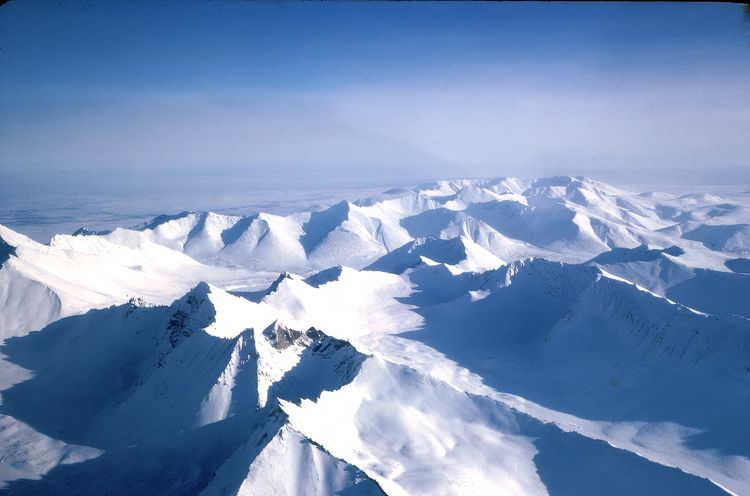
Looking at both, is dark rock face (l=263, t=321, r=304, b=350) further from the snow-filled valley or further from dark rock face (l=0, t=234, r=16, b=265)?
dark rock face (l=0, t=234, r=16, b=265)

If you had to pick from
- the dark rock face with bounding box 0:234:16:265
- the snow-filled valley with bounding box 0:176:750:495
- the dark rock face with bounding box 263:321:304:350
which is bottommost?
the snow-filled valley with bounding box 0:176:750:495

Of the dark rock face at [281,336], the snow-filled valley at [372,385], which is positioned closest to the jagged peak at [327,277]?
the snow-filled valley at [372,385]

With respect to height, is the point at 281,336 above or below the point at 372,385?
above

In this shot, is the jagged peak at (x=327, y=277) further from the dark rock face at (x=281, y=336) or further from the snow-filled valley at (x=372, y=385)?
the dark rock face at (x=281, y=336)

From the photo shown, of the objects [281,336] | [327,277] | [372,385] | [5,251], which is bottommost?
[327,277]

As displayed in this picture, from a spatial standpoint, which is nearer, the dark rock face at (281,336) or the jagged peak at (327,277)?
the dark rock face at (281,336)

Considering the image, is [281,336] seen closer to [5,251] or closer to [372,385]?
[372,385]

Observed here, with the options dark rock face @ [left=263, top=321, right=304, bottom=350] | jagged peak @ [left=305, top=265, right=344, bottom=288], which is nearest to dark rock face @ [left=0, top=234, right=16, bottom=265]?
dark rock face @ [left=263, top=321, right=304, bottom=350]

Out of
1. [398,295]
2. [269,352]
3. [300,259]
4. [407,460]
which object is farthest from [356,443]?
[300,259]

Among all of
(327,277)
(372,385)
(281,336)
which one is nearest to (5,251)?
(327,277)
